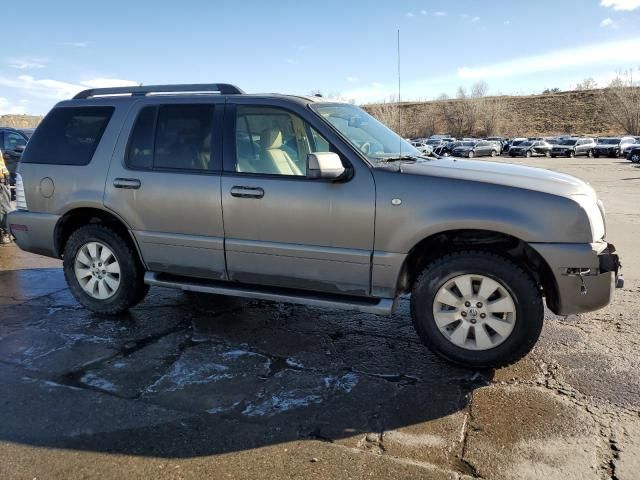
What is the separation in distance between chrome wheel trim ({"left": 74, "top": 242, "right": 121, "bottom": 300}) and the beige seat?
5.80 feet

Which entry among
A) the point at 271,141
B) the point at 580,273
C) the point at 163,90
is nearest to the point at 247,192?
the point at 271,141

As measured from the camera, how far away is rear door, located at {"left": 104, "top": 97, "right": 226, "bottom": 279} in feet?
14.5

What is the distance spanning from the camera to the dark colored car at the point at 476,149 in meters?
46.4

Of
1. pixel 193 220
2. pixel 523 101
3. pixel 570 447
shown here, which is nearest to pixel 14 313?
pixel 193 220

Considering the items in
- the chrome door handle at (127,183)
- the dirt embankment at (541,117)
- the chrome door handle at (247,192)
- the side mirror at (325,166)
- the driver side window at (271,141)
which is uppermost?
the dirt embankment at (541,117)

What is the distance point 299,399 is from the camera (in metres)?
3.46

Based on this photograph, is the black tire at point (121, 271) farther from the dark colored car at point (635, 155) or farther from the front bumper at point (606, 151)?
the front bumper at point (606, 151)

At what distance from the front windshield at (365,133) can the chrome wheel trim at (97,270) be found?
7.80 ft

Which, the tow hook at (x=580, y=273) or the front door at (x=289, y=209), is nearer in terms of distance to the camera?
the tow hook at (x=580, y=273)

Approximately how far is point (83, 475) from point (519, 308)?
9.30 ft


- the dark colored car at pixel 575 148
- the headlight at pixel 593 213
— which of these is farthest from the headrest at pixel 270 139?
the dark colored car at pixel 575 148

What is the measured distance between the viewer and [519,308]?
367 centimetres

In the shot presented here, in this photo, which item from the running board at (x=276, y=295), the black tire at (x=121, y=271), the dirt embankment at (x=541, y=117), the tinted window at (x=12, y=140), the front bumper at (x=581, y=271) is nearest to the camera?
the front bumper at (x=581, y=271)

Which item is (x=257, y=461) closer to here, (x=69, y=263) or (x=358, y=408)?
(x=358, y=408)
